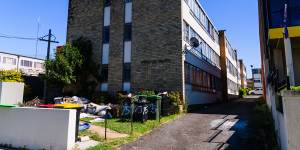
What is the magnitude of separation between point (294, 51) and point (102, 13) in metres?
15.6

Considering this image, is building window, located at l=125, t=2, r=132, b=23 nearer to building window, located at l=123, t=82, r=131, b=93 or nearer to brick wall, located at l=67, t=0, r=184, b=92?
brick wall, located at l=67, t=0, r=184, b=92

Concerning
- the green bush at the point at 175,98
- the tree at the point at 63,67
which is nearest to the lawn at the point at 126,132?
the green bush at the point at 175,98

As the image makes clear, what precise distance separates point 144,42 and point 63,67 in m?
6.74

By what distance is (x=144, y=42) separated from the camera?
19750 mm

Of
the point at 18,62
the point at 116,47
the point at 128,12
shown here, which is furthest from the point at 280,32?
the point at 18,62

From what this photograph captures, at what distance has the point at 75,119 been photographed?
28.8 ft

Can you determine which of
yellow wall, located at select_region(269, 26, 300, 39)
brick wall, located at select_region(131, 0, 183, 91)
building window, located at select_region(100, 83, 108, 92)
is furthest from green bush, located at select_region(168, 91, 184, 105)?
yellow wall, located at select_region(269, 26, 300, 39)

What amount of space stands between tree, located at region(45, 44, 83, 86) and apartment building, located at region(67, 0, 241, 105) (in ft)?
7.41

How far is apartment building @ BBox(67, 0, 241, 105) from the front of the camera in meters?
18.5

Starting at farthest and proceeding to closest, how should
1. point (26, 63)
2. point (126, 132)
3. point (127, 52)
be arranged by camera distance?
point (26, 63), point (127, 52), point (126, 132)

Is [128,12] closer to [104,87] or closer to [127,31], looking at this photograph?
[127,31]

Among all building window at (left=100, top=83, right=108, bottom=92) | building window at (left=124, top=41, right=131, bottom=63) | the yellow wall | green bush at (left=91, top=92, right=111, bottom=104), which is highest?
building window at (left=124, top=41, right=131, bottom=63)

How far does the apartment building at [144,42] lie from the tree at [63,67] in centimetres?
226

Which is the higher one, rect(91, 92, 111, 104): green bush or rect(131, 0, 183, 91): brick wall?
rect(131, 0, 183, 91): brick wall
